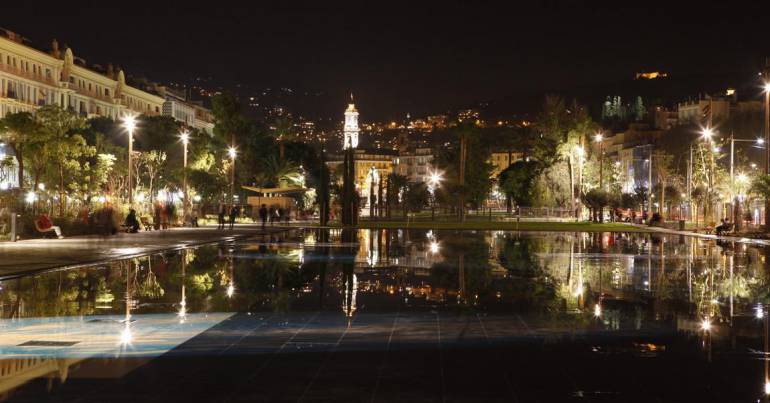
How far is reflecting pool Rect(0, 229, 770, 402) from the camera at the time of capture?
888cm

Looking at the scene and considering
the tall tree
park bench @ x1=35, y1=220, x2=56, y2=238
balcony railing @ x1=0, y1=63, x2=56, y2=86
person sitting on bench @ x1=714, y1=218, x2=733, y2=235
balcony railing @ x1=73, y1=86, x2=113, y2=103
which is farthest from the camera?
balcony railing @ x1=73, y1=86, x2=113, y2=103

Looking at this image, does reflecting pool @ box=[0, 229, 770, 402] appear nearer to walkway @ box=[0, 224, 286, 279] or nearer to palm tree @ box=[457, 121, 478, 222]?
walkway @ box=[0, 224, 286, 279]

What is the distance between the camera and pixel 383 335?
12289 millimetres

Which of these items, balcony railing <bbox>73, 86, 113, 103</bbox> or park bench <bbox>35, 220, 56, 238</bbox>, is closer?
park bench <bbox>35, 220, 56, 238</bbox>

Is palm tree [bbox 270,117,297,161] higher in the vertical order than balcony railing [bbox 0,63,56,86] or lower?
lower

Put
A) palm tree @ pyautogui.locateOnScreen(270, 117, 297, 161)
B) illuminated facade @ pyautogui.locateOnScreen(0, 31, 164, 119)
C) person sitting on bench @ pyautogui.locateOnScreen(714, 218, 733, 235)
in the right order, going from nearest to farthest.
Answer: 1. person sitting on bench @ pyautogui.locateOnScreen(714, 218, 733, 235)
2. illuminated facade @ pyautogui.locateOnScreen(0, 31, 164, 119)
3. palm tree @ pyautogui.locateOnScreen(270, 117, 297, 161)

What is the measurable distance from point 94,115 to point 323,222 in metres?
54.0

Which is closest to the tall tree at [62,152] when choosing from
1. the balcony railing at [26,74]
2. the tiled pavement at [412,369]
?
the tiled pavement at [412,369]

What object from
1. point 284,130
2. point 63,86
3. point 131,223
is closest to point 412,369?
point 131,223

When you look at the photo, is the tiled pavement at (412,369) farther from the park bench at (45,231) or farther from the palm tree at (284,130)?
the palm tree at (284,130)

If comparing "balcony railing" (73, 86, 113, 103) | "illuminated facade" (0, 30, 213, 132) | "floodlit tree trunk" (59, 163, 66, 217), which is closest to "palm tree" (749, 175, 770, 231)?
"floodlit tree trunk" (59, 163, 66, 217)

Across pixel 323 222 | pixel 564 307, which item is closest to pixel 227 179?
pixel 323 222

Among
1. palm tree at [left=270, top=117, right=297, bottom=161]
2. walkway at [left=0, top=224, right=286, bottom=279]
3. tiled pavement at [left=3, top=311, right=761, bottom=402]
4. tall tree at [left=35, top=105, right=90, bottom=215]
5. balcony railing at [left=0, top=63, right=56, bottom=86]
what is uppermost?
balcony railing at [left=0, top=63, right=56, bottom=86]

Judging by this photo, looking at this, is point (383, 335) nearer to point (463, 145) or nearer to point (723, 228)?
point (723, 228)
